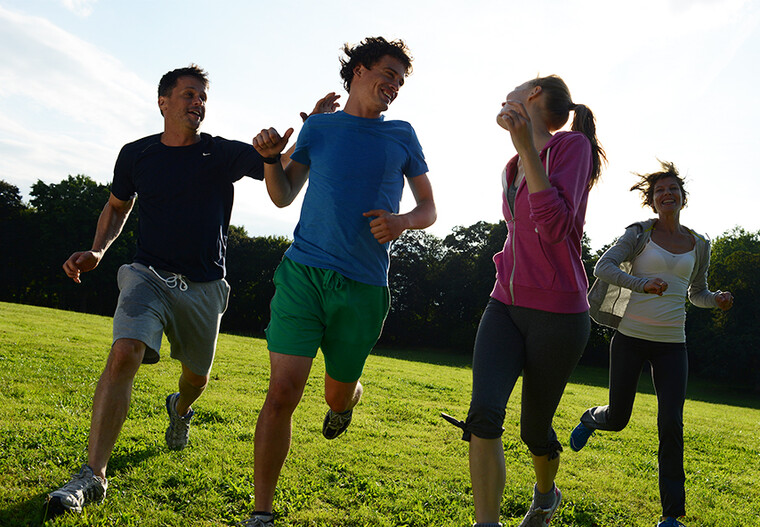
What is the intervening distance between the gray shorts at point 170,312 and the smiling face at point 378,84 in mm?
1856

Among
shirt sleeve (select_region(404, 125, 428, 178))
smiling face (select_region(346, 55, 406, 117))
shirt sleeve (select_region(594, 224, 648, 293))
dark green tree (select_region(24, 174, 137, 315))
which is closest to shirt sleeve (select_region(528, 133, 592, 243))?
shirt sleeve (select_region(404, 125, 428, 178))

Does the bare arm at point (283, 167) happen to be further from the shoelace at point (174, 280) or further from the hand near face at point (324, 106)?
the shoelace at point (174, 280)

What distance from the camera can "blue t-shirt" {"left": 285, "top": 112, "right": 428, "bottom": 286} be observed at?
3.59 metres

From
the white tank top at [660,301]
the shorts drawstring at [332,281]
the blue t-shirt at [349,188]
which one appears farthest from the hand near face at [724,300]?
the shorts drawstring at [332,281]

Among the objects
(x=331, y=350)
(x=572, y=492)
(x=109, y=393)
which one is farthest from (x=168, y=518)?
(x=572, y=492)

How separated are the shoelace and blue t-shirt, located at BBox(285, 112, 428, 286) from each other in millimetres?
1092

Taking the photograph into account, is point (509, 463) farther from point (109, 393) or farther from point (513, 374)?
point (109, 393)

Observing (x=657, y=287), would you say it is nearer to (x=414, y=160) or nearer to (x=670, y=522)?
(x=670, y=522)

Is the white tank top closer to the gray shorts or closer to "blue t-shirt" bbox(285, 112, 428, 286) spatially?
Answer: "blue t-shirt" bbox(285, 112, 428, 286)

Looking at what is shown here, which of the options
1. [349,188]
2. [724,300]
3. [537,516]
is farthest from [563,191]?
[724,300]

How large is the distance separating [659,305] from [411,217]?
2.54 m

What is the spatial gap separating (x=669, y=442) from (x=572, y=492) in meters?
1.13

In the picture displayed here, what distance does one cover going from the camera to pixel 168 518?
357 cm

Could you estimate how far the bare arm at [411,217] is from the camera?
335 cm
